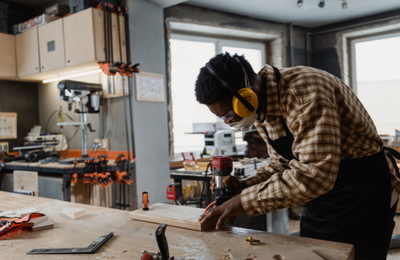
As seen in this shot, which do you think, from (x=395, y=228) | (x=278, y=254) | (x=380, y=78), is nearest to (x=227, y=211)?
(x=278, y=254)

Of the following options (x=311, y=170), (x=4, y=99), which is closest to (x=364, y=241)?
(x=311, y=170)

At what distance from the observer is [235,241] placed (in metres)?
0.98

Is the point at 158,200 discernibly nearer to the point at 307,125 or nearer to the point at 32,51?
the point at 32,51

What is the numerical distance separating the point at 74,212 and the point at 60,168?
66.0 inches

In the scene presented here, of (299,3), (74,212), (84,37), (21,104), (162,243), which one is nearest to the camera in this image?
(162,243)

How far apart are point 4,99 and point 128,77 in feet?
6.12

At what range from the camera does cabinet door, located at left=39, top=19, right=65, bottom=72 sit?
3301 mm

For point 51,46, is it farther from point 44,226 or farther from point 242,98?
point 242,98

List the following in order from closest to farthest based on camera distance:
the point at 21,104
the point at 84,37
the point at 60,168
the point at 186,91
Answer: the point at 60,168
the point at 84,37
the point at 21,104
the point at 186,91

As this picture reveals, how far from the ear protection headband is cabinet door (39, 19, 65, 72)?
2732mm

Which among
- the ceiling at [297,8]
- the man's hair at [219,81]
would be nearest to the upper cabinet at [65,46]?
the ceiling at [297,8]

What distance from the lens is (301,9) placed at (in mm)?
4988

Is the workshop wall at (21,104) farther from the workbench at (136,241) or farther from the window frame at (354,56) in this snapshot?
the window frame at (354,56)

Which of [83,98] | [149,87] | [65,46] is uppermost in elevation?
[65,46]
